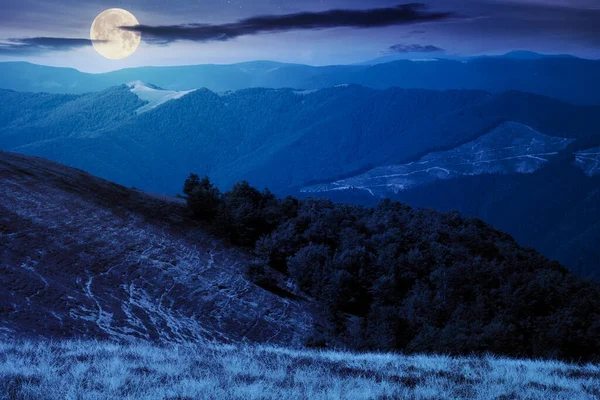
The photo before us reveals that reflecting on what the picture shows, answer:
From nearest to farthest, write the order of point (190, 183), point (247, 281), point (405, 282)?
point (247, 281) < point (405, 282) < point (190, 183)

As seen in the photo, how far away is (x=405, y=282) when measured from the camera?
88.8ft

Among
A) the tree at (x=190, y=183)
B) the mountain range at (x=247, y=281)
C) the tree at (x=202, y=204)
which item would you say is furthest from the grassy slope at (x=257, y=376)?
the tree at (x=190, y=183)

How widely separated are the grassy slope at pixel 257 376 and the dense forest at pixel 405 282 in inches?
270

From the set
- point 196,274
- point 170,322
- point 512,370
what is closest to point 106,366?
point 512,370

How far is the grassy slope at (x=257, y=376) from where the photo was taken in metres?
6.59

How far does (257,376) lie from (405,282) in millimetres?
20395

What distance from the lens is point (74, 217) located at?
78.9ft

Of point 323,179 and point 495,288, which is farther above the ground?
point 495,288

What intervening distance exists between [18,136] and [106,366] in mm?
197775

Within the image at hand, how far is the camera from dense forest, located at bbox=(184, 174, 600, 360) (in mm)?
19078

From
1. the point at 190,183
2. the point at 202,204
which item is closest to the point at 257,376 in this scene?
the point at 202,204

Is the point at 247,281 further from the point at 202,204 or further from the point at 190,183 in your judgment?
the point at 190,183

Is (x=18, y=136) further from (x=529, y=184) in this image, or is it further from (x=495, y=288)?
(x=495, y=288)

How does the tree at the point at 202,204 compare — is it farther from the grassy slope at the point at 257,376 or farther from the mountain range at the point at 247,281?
the grassy slope at the point at 257,376
